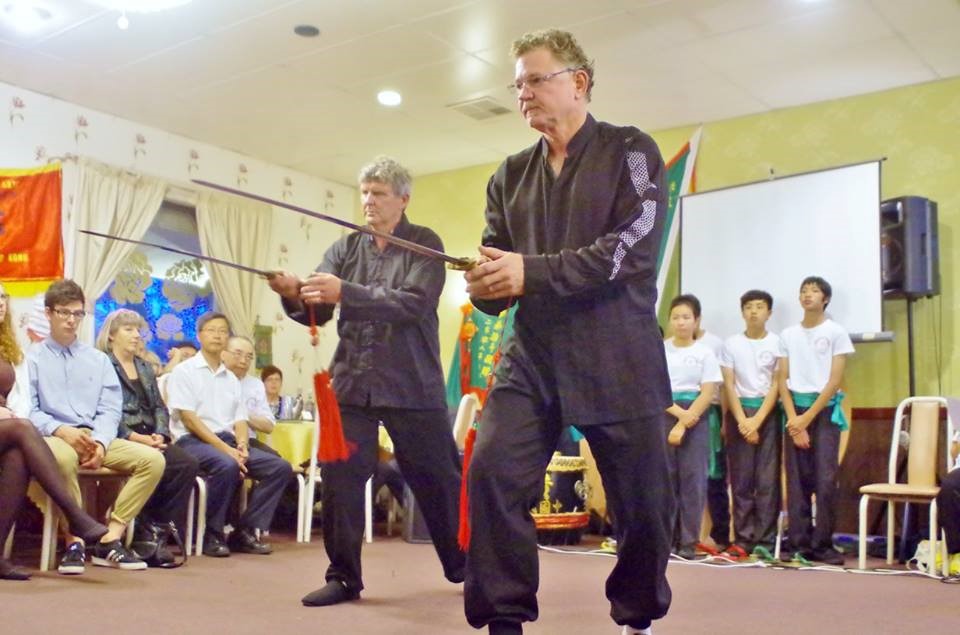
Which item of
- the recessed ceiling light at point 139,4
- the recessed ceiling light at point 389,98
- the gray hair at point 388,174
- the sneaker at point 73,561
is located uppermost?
the recessed ceiling light at point 389,98

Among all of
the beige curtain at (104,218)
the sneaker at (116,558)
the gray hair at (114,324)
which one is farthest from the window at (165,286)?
the sneaker at (116,558)

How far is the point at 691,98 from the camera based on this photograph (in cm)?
659

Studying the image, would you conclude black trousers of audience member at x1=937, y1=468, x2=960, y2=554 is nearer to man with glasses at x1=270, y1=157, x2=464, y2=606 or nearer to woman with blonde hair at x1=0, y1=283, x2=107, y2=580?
man with glasses at x1=270, y1=157, x2=464, y2=606

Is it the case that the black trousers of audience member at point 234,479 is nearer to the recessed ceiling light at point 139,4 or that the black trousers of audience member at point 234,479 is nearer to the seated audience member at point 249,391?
the seated audience member at point 249,391

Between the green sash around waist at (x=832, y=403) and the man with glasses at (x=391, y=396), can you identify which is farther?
the green sash around waist at (x=832, y=403)

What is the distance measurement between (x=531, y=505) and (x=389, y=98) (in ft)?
17.0

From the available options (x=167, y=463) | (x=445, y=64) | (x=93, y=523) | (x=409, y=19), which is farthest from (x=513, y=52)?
(x=445, y=64)

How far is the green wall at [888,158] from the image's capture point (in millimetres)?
6027

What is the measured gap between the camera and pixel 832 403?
16.4 feet

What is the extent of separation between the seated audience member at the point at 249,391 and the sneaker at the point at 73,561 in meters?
1.66

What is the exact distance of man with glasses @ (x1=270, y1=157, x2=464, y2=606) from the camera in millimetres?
2943

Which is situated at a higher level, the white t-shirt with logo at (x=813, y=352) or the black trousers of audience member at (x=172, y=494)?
the white t-shirt with logo at (x=813, y=352)

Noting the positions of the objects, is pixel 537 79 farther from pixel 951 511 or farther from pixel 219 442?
pixel 219 442

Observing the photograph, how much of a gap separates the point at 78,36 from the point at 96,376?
Result: 99.2 inches
